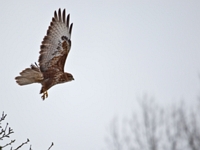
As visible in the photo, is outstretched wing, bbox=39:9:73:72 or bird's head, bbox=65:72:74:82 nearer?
bird's head, bbox=65:72:74:82

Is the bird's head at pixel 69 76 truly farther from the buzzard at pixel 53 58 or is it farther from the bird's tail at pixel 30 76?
the bird's tail at pixel 30 76

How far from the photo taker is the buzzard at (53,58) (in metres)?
6.71

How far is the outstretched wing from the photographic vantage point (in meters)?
7.15

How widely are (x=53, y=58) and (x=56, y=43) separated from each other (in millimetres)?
333

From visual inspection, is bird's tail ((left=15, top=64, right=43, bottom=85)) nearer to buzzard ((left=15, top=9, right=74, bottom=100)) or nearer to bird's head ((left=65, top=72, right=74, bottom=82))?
buzzard ((left=15, top=9, right=74, bottom=100))

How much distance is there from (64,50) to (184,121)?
43.6 feet

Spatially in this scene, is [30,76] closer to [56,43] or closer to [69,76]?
[69,76]

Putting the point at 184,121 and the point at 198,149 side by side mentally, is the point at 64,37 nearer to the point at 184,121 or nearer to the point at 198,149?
the point at 198,149

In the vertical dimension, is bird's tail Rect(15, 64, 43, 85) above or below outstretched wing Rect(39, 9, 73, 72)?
below

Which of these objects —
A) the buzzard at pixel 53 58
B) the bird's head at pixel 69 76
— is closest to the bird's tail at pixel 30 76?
the buzzard at pixel 53 58

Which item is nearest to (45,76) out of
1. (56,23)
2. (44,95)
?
(44,95)

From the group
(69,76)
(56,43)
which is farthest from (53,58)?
(69,76)

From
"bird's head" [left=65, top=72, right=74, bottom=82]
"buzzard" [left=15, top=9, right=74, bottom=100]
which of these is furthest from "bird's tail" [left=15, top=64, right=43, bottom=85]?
"bird's head" [left=65, top=72, right=74, bottom=82]

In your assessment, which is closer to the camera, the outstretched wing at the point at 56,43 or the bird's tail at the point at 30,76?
the bird's tail at the point at 30,76
